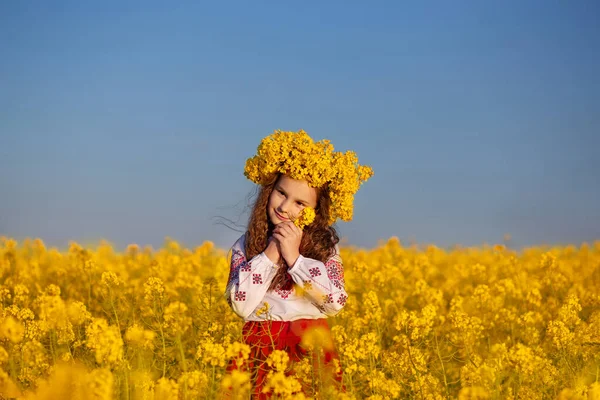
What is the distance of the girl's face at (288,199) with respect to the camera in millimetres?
4410

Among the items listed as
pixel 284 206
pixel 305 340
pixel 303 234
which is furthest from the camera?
pixel 303 234

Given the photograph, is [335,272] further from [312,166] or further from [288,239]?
[312,166]

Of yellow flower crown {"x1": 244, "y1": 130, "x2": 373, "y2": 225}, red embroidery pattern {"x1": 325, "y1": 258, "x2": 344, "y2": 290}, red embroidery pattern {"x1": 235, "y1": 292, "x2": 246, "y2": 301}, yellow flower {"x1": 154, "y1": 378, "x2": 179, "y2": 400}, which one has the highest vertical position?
yellow flower crown {"x1": 244, "y1": 130, "x2": 373, "y2": 225}

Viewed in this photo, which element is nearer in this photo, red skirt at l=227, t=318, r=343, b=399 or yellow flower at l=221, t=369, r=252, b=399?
yellow flower at l=221, t=369, r=252, b=399

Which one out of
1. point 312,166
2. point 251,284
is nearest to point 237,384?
point 251,284

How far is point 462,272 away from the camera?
29.2ft

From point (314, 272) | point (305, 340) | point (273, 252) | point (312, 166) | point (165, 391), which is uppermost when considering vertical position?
point (312, 166)

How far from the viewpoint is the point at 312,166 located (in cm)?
442

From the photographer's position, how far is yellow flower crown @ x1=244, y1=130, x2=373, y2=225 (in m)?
4.42

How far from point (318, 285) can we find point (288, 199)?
1.77ft

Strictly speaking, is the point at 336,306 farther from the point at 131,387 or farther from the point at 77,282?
the point at 77,282

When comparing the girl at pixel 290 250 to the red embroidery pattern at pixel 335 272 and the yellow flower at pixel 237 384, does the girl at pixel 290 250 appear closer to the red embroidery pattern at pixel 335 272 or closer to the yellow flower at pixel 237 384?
the red embroidery pattern at pixel 335 272

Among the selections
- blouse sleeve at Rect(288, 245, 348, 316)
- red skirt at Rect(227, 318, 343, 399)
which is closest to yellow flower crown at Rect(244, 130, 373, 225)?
blouse sleeve at Rect(288, 245, 348, 316)

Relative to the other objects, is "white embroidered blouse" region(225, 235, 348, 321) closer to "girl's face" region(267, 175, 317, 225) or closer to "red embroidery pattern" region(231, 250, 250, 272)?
"red embroidery pattern" region(231, 250, 250, 272)
